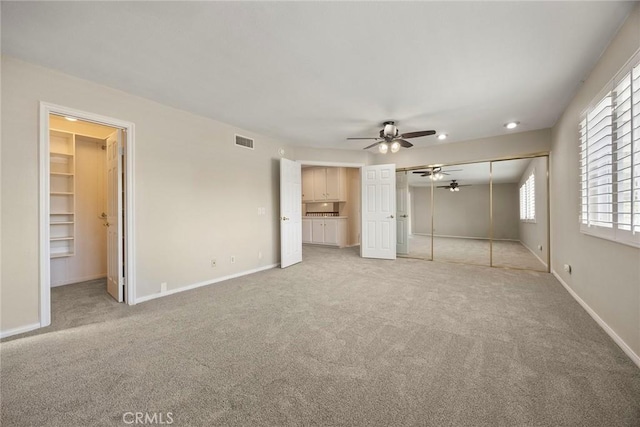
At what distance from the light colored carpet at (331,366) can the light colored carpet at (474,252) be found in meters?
1.94

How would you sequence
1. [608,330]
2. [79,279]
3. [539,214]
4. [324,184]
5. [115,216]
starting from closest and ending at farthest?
1. [608,330]
2. [115,216]
3. [79,279]
4. [539,214]
5. [324,184]

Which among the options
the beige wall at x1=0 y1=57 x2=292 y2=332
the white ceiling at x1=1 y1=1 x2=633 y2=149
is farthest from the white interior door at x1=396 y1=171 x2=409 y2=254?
the beige wall at x1=0 y1=57 x2=292 y2=332

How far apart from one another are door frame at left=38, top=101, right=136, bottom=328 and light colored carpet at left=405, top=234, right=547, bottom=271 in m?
5.25

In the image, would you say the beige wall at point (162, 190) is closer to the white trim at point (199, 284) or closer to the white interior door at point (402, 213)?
the white trim at point (199, 284)

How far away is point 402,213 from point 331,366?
469 cm

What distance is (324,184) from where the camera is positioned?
807 centimetres

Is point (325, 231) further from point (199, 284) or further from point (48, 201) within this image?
point (48, 201)

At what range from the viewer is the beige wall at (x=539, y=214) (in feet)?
15.0

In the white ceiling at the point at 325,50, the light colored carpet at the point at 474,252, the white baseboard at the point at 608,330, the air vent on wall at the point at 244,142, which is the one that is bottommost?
the white baseboard at the point at 608,330

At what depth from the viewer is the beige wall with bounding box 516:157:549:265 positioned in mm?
4570

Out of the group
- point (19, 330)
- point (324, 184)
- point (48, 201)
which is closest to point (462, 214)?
point (324, 184)

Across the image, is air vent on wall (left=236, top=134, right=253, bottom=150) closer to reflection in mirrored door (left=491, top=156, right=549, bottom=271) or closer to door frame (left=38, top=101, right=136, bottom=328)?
door frame (left=38, top=101, right=136, bottom=328)

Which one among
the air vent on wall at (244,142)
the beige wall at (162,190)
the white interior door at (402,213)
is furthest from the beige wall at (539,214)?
the air vent on wall at (244,142)

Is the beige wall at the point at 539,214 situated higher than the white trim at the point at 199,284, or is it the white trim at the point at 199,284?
the beige wall at the point at 539,214
